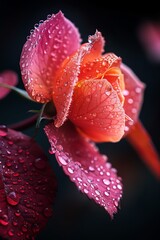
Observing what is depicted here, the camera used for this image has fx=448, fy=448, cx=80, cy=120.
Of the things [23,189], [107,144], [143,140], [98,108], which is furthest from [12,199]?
[107,144]

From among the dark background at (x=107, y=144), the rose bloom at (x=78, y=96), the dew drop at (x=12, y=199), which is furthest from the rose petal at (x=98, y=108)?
the dark background at (x=107, y=144)

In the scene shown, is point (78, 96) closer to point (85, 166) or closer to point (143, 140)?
point (85, 166)

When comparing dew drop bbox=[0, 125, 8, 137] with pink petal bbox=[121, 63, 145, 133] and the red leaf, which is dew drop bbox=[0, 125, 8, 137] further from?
pink petal bbox=[121, 63, 145, 133]

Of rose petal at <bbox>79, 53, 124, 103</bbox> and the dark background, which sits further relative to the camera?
the dark background

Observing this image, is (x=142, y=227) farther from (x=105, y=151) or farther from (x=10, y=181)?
(x=10, y=181)

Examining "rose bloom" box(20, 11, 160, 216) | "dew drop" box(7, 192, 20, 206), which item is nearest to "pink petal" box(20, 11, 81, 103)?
"rose bloom" box(20, 11, 160, 216)

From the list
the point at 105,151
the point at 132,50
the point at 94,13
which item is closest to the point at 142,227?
the point at 105,151
